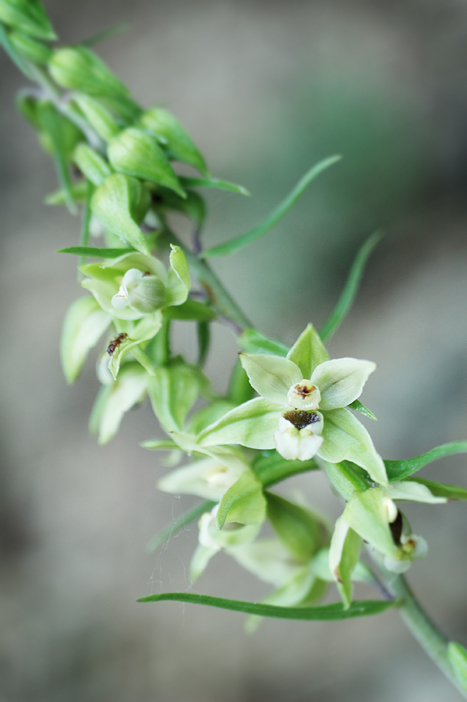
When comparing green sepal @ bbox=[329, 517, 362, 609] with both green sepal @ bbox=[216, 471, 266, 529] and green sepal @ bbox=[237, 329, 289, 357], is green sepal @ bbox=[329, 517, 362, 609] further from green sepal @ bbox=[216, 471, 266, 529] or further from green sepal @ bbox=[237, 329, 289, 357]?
green sepal @ bbox=[237, 329, 289, 357]

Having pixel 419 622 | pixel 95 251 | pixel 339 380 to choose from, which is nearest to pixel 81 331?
pixel 95 251

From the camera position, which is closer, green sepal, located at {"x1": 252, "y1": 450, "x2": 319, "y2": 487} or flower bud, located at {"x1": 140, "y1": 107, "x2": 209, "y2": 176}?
green sepal, located at {"x1": 252, "y1": 450, "x2": 319, "y2": 487}

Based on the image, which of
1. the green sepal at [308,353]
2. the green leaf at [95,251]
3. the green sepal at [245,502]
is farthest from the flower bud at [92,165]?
the green sepal at [245,502]

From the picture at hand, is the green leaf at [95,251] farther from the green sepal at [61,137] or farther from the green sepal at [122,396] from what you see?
the green sepal at [61,137]

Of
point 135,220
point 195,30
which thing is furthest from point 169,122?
point 195,30

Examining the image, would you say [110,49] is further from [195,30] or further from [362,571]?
[362,571]

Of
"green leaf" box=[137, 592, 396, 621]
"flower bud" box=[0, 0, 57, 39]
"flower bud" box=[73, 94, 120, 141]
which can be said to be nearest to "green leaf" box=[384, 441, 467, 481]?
"green leaf" box=[137, 592, 396, 621]

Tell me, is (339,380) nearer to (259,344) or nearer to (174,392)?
(259,344)
